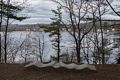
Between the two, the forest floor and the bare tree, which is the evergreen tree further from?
the forest floor

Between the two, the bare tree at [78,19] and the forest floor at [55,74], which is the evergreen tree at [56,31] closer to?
the bare tree at [78,19]

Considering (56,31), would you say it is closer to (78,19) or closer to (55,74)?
Answer: (78,19)

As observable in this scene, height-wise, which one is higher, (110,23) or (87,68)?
(110,23)

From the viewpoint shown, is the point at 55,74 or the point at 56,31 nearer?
the point at 55,74

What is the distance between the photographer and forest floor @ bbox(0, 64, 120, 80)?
29.3 feet

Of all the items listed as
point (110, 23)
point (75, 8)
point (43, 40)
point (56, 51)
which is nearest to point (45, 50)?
point (43, 40)

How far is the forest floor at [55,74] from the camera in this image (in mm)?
8945

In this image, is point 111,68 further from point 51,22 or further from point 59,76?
point 51,22

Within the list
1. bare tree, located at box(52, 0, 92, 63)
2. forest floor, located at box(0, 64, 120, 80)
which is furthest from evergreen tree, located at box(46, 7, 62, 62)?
forest floor, located at box(0, 64, 120, 80)

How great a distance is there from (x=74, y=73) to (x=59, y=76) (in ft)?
2.71

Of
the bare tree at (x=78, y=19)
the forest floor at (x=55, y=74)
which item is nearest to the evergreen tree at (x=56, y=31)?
the bare tree at (x=78, y=19)

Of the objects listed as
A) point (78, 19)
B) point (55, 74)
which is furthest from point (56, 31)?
point (55, 74)

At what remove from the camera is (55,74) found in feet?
31.6

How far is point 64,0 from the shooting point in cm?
2159
